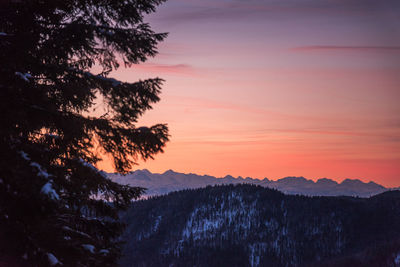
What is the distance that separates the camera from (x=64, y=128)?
8.49 m

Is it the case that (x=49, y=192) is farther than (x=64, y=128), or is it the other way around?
(x=64, y=128)

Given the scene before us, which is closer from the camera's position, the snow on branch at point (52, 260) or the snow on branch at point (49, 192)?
the snow on branch at point (49, 192)

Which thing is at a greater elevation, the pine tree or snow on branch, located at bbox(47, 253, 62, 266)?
the pine tree

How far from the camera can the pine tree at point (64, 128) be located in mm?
7109

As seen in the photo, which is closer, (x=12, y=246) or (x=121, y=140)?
(x=12, y=246)

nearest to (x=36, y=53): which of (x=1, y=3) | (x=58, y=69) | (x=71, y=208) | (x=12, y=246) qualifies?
(x=58, y=69)

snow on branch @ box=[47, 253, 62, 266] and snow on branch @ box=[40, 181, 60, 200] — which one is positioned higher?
snow on branch @ box=[40, 181, 60, 200]

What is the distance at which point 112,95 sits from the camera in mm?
9672

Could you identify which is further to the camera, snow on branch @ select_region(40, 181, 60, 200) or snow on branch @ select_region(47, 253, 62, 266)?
snow on branch @ select_region(47, 253, 62, 266)

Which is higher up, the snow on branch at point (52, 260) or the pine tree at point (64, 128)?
the pine tree at point (64, 128)

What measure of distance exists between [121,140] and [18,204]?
115 inches

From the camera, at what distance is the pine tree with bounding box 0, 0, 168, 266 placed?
23.3 feet

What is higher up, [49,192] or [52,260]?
[49,192]

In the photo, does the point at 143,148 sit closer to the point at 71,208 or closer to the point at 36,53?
the point at 71,208
